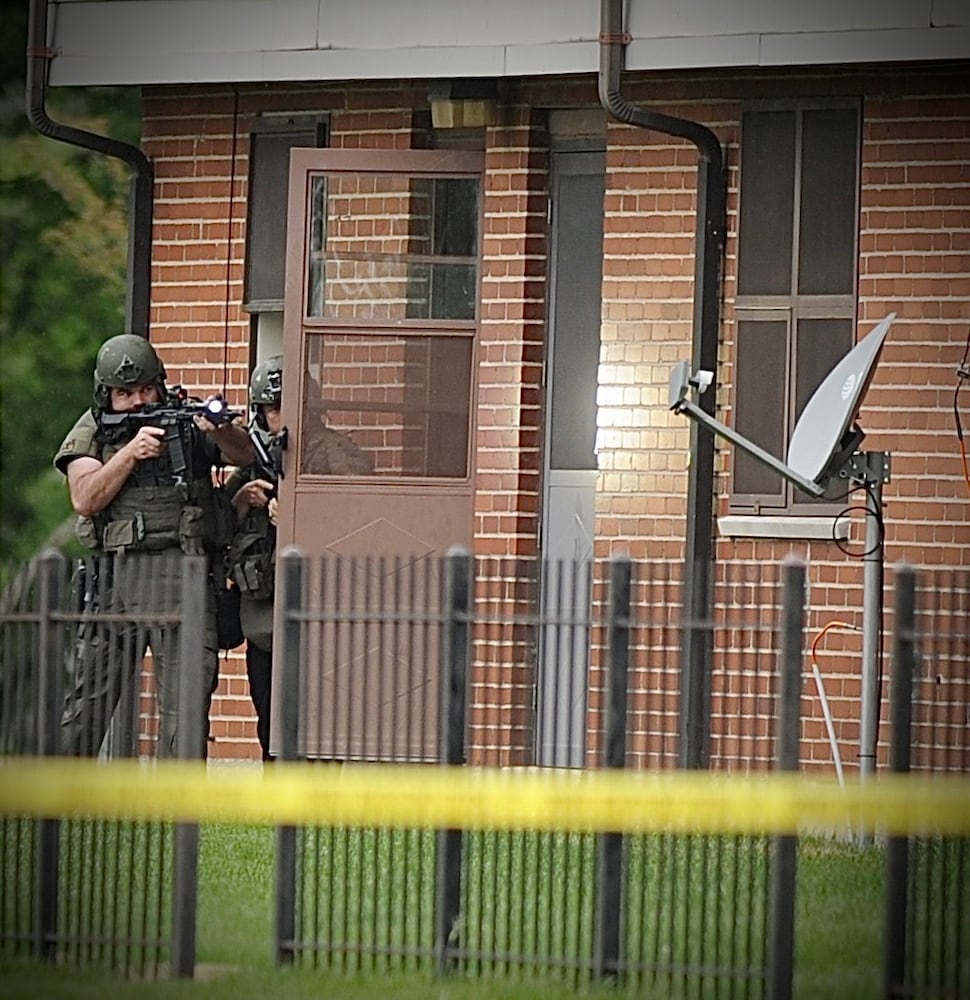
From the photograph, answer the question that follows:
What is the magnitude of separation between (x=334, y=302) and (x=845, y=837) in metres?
4.43

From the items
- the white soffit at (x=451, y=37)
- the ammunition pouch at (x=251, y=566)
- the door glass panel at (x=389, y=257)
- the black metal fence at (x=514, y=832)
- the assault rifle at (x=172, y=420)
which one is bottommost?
the black metal fence at (x=514, y=832)

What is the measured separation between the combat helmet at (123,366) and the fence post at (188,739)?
11.0 ft

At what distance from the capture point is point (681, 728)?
830cm

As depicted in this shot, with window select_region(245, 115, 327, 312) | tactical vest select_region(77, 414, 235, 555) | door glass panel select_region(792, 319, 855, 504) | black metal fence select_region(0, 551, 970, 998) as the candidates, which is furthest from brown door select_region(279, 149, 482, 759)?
black metal fence select_region(0, 551, 970, 998)

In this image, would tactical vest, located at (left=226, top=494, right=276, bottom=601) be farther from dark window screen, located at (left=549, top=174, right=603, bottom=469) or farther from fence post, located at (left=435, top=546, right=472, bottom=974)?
fence post, located at (left=435, top=546, right=472, bottom=974)

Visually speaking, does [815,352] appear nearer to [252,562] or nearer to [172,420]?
[252,562]

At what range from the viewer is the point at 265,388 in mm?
12758

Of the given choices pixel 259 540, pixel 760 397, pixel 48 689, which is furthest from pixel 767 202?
pixel 48 689

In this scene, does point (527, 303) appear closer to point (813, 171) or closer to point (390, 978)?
point (813, 171)

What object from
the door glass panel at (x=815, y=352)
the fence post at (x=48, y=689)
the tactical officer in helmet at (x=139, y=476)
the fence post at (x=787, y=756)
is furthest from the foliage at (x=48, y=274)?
the fence post at (x=787, y=756)

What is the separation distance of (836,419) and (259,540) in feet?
10.4

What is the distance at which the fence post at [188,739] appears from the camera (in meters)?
8.20

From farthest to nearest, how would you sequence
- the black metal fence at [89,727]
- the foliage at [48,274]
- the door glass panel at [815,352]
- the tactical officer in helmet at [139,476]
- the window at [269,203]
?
the foliage at [48,274]
the window at [269,203]
the door glass panel at [815,352]
the tactical officer in helmet at [139,476]
the black metal fence at [89,727]

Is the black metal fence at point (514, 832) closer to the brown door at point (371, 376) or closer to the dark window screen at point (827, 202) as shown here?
the brown door at point (371, 376)
